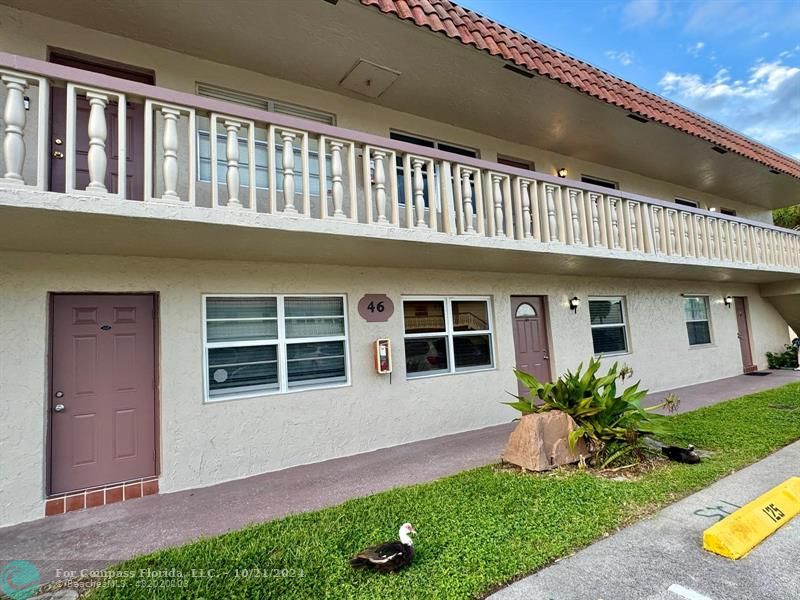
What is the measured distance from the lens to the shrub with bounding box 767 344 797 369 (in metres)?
12.7

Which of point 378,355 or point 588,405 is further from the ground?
point 378,355

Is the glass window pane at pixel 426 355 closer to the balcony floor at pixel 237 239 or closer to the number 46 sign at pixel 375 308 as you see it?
the number 46 sign at pixel 375 308

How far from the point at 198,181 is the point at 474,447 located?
5.20 metres

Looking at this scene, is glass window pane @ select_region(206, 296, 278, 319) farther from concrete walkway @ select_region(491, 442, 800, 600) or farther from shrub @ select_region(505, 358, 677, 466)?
concrete walkway @ select_region(491, 442, 800, 600)

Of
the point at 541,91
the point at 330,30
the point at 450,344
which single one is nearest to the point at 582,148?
the point at 541,91

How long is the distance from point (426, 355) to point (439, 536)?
3794mm

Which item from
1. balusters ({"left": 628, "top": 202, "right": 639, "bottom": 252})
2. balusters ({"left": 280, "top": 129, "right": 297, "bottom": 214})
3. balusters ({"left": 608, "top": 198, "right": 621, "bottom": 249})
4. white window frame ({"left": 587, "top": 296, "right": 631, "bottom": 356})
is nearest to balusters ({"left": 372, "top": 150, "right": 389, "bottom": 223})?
balusters ({"left": 280, "top": 129, "right": 297, "bottom": 214})

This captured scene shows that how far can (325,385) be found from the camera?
233 inches

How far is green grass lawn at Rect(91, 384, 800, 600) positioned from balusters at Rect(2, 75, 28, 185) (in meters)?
3.21

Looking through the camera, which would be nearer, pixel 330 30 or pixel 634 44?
pixel 330 30

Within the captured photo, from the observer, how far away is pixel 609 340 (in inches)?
367

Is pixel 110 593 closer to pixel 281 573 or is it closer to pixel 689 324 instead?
pixel 281 573

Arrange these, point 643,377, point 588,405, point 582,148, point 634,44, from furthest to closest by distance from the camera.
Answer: point 634,44 < point 643,377 < point 582,148 < point 588,405

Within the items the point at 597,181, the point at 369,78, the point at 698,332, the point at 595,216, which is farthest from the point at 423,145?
the point at 698,332
